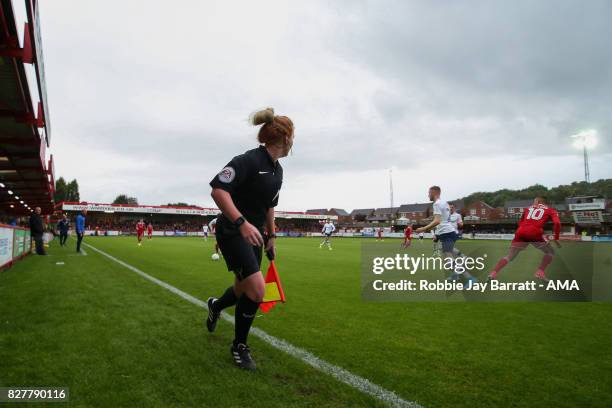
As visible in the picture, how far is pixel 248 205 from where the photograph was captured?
3.32 m

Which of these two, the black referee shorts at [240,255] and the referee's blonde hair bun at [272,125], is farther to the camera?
the referee's blonde hair bun at [272,125]

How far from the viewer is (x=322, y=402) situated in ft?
8.44

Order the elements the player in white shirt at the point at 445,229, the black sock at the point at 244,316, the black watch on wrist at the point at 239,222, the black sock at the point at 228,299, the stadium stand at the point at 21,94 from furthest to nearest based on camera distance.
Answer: the player in white shirt at the point at 445,229
the stadium stand at the point at 21,94
the black sock at the point at 228,299
the black sock at the point at 244,316
the black watch on wrist at the point at 239,222

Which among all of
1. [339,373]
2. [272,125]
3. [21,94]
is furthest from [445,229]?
[21,94]

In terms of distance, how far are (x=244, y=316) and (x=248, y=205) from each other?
0.99 m

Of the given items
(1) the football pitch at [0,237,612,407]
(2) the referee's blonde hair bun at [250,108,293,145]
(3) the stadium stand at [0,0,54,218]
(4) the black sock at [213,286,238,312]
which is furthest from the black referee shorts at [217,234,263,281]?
(3) the stadium stand at [0,0,54,218]

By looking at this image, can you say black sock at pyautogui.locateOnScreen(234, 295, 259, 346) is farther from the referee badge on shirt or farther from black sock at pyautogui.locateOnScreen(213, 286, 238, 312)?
the referee badge on shirt

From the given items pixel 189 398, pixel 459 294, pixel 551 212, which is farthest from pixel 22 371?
pixel 551 212

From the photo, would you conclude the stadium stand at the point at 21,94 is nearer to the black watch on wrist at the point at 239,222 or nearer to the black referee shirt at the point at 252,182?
the black referee shirt at the point at 252,182

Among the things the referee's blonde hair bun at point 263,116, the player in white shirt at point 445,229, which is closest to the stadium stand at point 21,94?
the referee's blonde hair bun at point 263,116

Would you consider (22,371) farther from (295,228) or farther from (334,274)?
(295,228)

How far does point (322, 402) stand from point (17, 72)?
7.29 m

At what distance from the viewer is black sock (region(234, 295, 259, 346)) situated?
3.27 meters

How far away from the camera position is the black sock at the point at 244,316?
10.7ft
